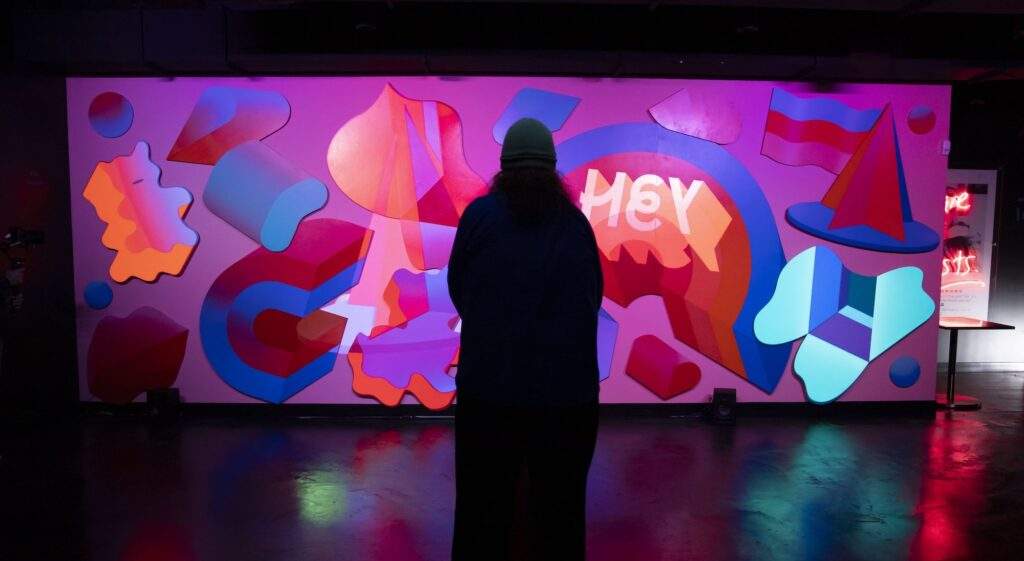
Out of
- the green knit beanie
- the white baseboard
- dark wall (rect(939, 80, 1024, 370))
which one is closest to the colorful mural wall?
dark wall (rect(939, 80, 1024, 370))

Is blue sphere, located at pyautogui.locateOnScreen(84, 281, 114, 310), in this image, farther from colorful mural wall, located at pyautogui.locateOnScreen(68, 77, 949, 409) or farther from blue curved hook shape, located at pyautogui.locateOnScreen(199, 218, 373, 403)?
blue curved hook shape, located at pyautogui.locateOnScreen(199, 218, 373, 403)

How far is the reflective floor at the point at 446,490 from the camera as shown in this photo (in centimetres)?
279

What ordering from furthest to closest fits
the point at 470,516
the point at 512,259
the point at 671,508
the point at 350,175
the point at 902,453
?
1. the point at 350,175
2. the point at 902,453
3. the point at 671,508
4. the point at 470,516
5. the point at 512,259

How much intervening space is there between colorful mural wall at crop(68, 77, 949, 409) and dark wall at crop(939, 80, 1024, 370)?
1.69 m

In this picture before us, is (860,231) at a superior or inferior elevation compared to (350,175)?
inferior

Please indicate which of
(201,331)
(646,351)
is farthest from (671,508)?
(201,331)

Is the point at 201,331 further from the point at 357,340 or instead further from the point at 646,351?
the point at 646,351

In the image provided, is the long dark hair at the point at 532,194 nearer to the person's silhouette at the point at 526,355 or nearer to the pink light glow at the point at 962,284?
the person's silhouette at the point at 526,355

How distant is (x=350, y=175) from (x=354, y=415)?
5.82ft

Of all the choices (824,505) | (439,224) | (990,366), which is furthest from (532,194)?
(990,366)

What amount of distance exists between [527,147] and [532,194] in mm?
131

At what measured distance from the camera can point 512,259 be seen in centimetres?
164

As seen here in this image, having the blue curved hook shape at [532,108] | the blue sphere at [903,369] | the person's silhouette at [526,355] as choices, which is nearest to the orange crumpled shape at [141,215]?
the blue curved hook shape at [532,108]

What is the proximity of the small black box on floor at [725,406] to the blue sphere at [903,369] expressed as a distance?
1.35 metres
